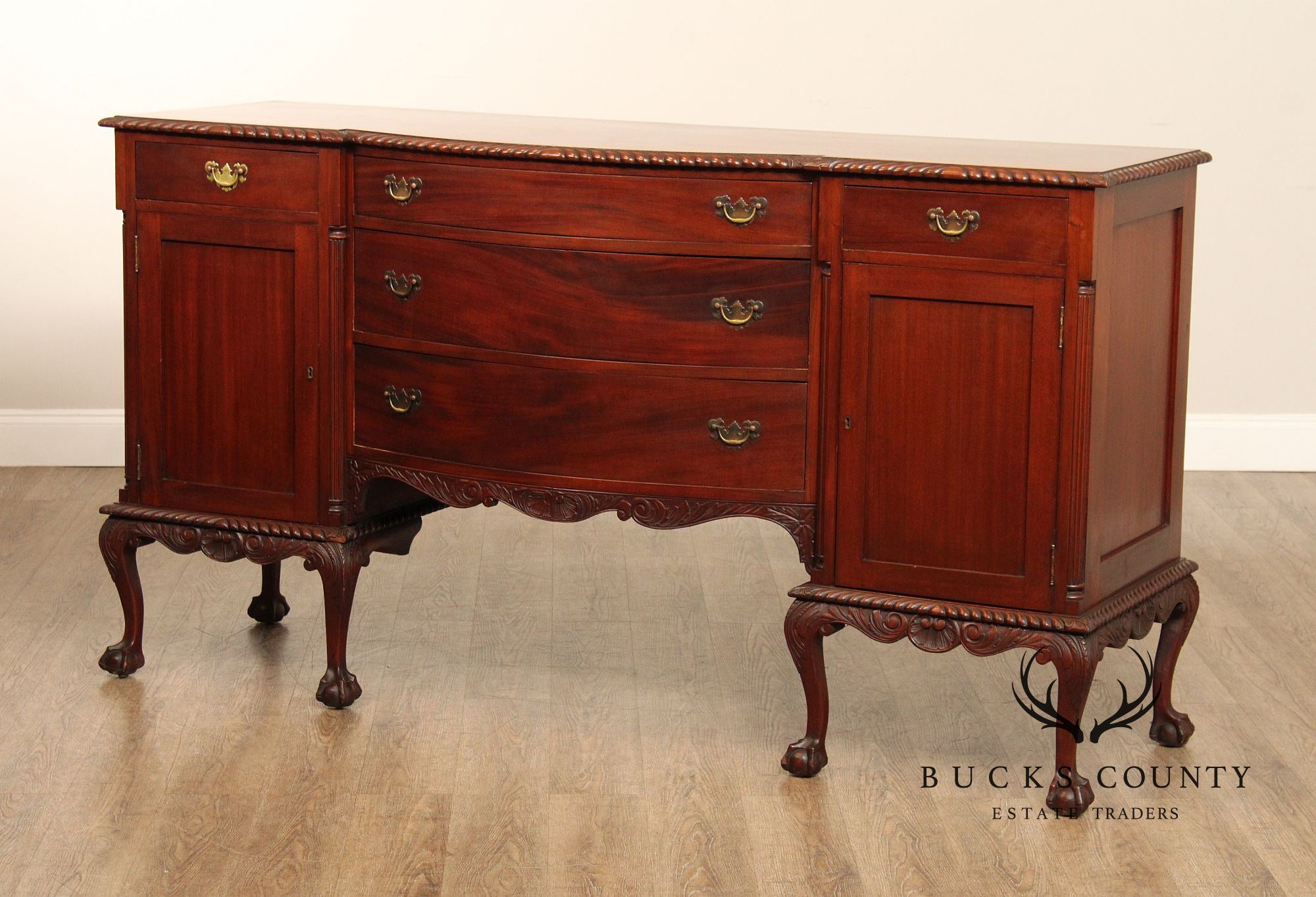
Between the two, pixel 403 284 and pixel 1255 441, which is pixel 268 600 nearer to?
pixel 403 284

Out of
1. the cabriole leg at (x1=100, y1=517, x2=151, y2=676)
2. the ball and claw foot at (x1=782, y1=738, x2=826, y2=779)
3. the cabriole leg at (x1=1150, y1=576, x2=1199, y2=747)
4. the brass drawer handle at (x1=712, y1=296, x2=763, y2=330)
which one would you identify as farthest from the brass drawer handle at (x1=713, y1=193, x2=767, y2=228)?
the cabriole leg at (x1=100, y1=517, x2=151, y2=676)

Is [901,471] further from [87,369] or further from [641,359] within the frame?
[87,369]

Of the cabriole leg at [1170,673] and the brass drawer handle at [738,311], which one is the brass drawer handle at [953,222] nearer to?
the brass drawer handle at [738,311]

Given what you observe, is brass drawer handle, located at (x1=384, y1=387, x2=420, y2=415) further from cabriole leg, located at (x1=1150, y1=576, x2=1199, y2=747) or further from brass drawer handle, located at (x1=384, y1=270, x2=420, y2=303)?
cabriole leg, located at (x1=1150, y1=576, x2=1199, y2=747)

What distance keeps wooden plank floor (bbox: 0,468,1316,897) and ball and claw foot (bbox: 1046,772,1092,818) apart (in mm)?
55

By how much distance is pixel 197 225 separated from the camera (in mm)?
3066

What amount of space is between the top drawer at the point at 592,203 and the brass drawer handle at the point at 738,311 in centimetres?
9

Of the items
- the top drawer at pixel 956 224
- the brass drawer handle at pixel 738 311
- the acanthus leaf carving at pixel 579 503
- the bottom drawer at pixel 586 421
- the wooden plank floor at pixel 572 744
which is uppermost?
the top drawer at pixel 956 224

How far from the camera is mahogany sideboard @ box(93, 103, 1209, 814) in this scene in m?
2.65

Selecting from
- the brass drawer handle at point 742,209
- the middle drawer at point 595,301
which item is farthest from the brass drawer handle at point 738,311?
the brass drawer handle at point 742,209

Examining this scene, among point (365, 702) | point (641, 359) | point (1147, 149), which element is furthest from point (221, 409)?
point (1147, 149)

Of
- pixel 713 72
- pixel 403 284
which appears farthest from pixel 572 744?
pixel 713 72

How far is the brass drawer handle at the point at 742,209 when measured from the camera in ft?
8.98

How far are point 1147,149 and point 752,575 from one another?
1391mm
